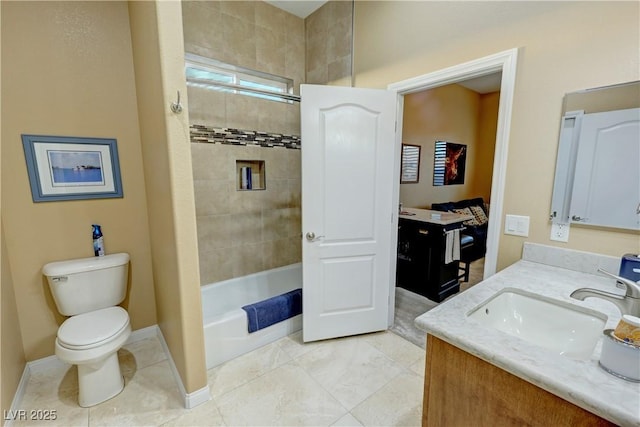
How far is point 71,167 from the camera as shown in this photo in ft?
6.39

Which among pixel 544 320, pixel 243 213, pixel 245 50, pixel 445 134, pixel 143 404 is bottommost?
pixel 143 404

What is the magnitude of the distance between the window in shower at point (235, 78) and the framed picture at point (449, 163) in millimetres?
2654

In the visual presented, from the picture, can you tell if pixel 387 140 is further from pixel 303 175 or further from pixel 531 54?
pixel 531 54

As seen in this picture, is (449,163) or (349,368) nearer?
(349,368)

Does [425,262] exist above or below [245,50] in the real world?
below

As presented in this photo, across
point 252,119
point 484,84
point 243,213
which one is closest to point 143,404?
point 243,213

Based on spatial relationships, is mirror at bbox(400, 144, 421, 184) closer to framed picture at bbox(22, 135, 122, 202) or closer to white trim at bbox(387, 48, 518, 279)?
white trim at bbox(387, 48, 518, 279)

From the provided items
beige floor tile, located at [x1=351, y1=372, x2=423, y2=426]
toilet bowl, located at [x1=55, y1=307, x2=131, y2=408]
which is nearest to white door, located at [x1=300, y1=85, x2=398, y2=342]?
beige floor tile, located at [x1=351, y1=372, x2=423, y2=426]

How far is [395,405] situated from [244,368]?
3.47 ft

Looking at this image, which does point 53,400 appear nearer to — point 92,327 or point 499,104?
point 92,327

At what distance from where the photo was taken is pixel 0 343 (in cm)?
152

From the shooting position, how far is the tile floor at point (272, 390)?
161cm

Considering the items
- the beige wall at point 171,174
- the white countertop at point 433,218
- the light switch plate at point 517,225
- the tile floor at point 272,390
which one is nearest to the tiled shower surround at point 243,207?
the beige wall at point 171,174

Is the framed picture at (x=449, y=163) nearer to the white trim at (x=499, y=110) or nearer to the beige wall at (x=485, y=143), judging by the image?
the beige wall at (x=485, y=143)
